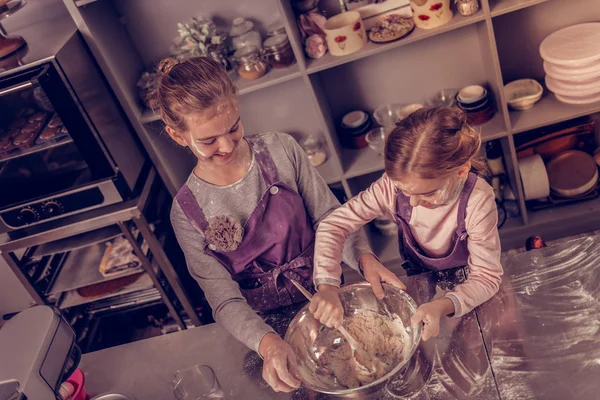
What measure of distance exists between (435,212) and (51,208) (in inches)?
56.4

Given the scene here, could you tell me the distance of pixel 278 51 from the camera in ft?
7.48

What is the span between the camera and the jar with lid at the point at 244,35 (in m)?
2.31

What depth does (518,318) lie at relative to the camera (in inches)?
51.4

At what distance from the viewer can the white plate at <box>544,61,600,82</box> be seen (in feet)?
7.24

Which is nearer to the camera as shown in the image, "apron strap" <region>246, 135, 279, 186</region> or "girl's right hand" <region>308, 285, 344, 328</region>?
"girl's right hand" <region>308, 285, 344, 328</region>

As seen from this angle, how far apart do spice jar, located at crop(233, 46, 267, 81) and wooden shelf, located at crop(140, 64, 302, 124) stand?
24 mm

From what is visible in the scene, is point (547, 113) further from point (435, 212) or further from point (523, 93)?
point (435, 212)

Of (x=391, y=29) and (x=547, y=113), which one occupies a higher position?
(x=391, y=29)

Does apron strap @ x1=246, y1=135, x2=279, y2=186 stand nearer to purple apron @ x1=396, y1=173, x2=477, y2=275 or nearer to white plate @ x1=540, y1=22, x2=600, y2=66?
purple apron @ x1=396, y1=173, x2=477, y2=275

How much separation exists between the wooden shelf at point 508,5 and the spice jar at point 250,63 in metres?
0.88

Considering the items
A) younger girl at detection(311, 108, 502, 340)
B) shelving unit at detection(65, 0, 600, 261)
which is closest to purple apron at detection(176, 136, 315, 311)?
younger girl at detection(311, 108, 502, 340)

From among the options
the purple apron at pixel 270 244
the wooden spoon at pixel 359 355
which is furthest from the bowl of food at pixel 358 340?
the purple apron at pixel 270 244

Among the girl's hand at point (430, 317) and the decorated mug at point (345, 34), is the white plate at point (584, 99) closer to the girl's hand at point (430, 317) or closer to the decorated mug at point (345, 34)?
the decorated mug at point (345, 34)

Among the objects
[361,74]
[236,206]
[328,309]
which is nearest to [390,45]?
[361,74]
